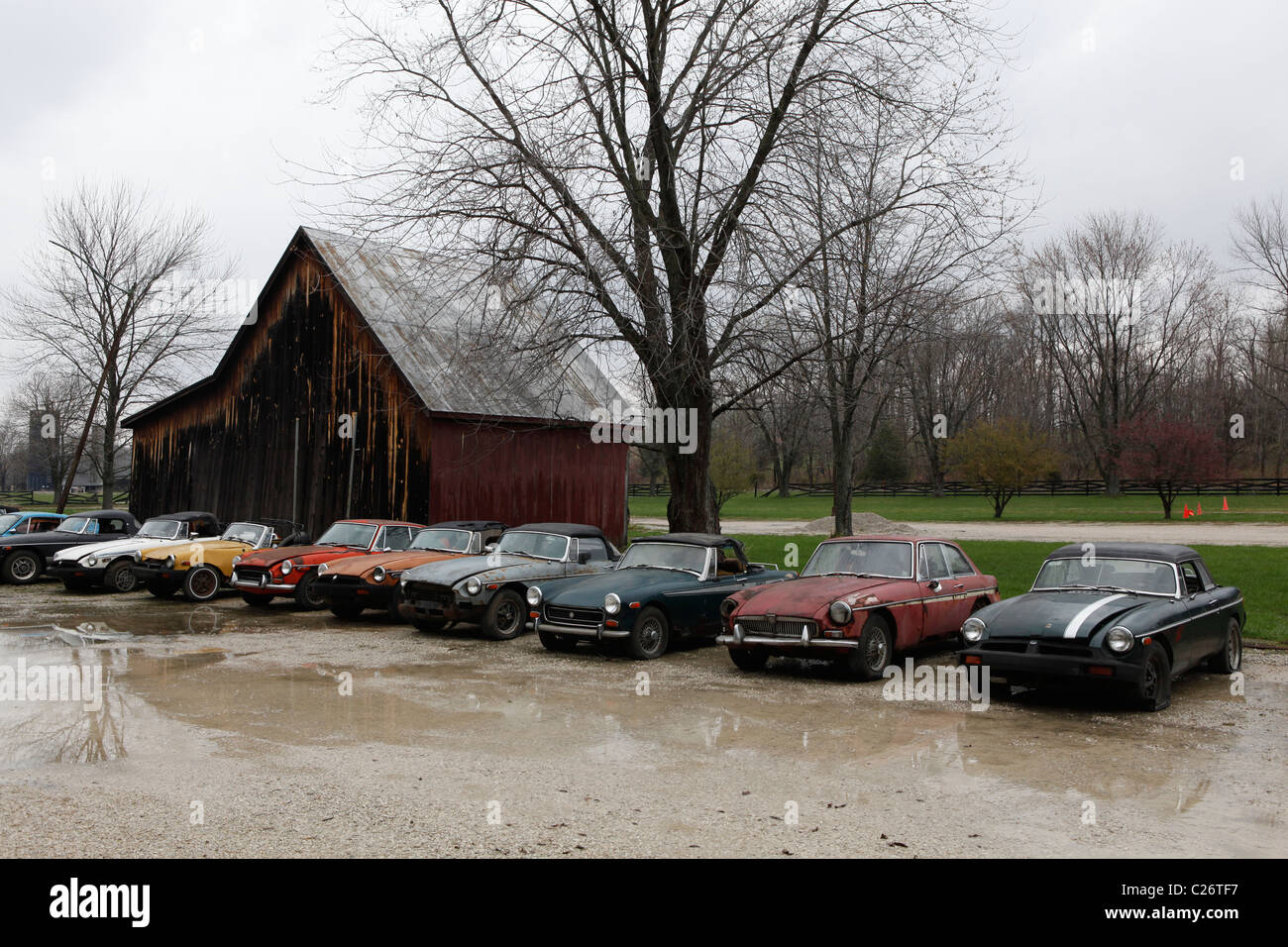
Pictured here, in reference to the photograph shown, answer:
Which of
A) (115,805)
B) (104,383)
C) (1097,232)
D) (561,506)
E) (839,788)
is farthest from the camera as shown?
(1097,232)

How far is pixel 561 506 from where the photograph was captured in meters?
26.1

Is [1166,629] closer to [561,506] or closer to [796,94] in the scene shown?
[796,94]

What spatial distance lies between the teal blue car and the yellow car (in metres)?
7.74

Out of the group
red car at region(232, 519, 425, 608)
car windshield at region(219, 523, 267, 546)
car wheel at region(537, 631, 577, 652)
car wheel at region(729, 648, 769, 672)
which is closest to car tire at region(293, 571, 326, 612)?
red car at region(232, 519, 425, 608)

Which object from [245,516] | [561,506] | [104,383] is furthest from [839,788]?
[104,383]

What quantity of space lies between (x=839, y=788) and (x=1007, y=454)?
45102 mm

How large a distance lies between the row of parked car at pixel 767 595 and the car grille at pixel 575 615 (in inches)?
0.6

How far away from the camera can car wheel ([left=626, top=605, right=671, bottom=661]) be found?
38.7 ft

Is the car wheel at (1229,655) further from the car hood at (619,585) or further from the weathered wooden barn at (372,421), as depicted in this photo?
the weathered wooden barn at (372,421)

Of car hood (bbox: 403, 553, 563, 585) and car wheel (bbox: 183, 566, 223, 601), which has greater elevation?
car hood (bbox: 403, 553, 563, 585)

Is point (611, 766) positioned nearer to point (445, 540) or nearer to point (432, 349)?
point (445, 540)

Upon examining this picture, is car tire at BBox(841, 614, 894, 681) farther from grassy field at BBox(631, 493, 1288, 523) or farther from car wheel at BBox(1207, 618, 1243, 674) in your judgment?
grassy field at BBox(631, 493, 1288, 523)

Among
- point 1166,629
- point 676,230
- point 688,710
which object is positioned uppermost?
point 676,230

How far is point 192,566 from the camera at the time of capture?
18.1m
